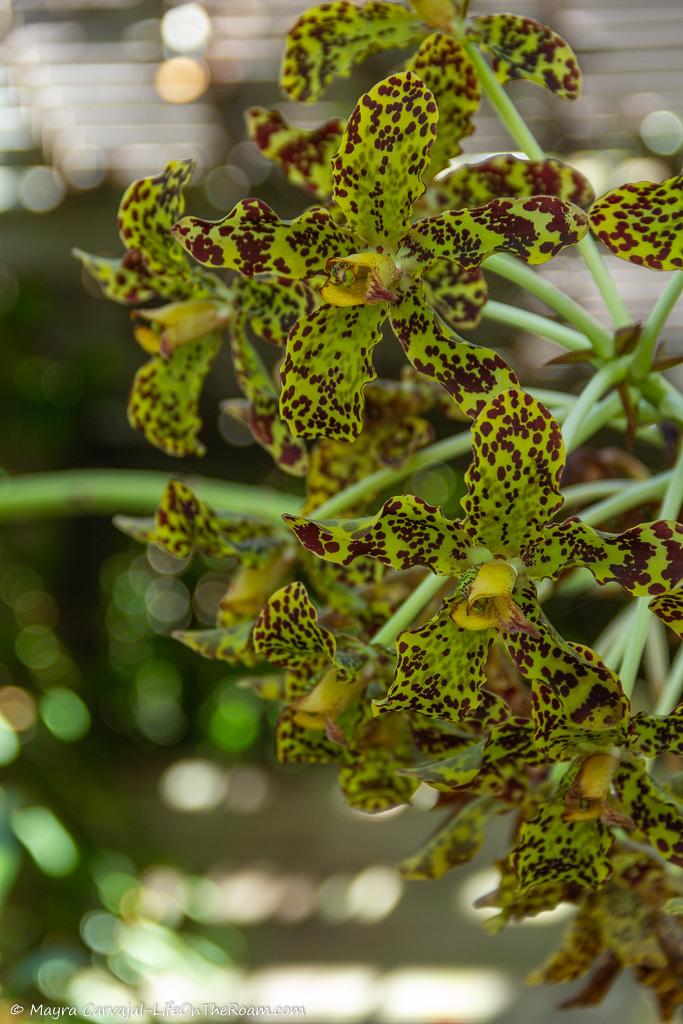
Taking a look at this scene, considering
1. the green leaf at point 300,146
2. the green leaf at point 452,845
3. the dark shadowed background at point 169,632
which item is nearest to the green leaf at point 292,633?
the green leaf at point 452,845

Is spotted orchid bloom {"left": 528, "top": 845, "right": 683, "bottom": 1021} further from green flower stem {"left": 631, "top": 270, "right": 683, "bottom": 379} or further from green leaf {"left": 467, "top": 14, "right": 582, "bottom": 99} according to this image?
green leaf {"left": 467, "top": 14, "right": 582, "bottom": 99}

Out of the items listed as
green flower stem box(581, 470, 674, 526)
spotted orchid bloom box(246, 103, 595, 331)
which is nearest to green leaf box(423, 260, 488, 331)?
spotted orchid bloom box(246, 103, 595, 331)

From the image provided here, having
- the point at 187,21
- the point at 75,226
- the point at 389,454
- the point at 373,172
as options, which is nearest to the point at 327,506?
the point at 389,454

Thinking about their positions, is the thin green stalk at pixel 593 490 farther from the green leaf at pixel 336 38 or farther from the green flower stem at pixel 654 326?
the green leaf at pixel 336 38

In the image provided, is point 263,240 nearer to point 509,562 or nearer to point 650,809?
point 509,562

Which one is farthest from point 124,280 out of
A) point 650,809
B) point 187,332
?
point 650,809

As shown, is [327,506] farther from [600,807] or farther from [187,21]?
[187,21]
